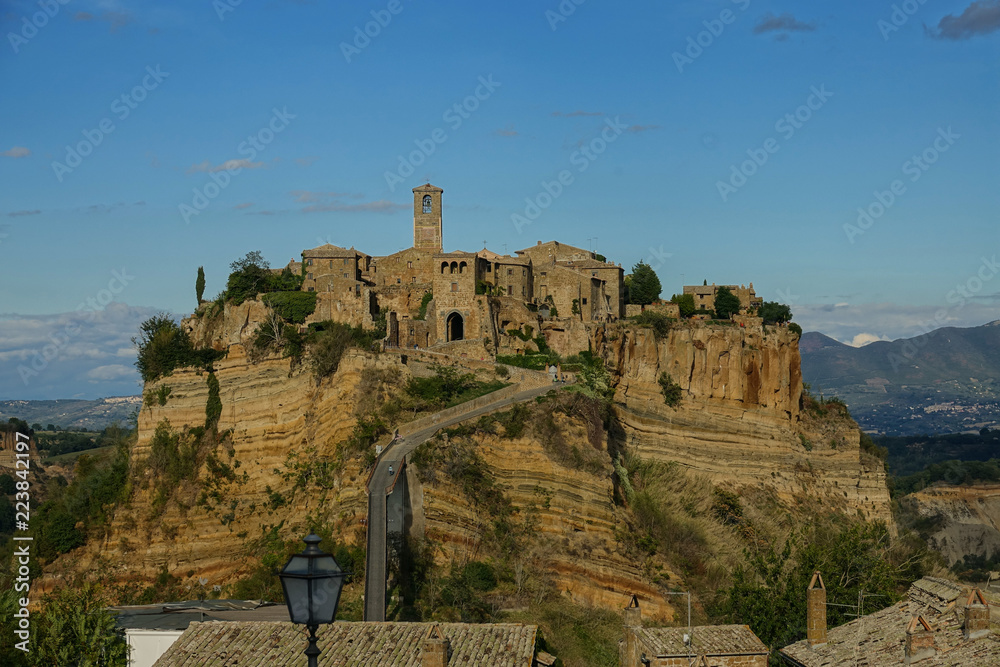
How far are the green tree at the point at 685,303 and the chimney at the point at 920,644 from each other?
48.1 meters

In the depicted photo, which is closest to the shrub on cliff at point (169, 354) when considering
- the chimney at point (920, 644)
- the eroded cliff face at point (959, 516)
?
the chimney at point (920, 644)

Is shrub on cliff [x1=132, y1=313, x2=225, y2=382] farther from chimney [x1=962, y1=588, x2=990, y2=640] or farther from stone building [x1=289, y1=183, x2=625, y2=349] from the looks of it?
chimney [x1=962, y1=588, x2=990, y2=640]

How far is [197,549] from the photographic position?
2061 inches

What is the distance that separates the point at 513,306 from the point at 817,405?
2338cm

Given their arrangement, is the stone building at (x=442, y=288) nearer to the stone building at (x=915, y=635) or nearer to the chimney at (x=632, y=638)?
the chimney at (x=632, y=638)

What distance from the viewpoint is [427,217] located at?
6606cm

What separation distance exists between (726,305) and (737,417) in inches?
368

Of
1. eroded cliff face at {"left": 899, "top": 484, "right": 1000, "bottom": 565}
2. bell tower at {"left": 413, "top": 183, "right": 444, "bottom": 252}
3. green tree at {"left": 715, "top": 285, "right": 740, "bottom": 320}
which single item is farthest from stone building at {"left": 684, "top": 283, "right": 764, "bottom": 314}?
eroded cliff face at {"left": 899, "top": 484, "right": 1000, "bottom": 565}

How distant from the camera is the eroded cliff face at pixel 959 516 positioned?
111938 mm

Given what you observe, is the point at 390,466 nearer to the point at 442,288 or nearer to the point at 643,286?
the point at 442,288

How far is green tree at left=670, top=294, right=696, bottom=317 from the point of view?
71.3 metres

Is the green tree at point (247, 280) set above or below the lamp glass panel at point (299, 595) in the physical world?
above

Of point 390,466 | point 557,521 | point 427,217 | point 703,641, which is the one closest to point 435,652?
point 703,641

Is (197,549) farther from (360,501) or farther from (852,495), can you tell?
(852,495)
